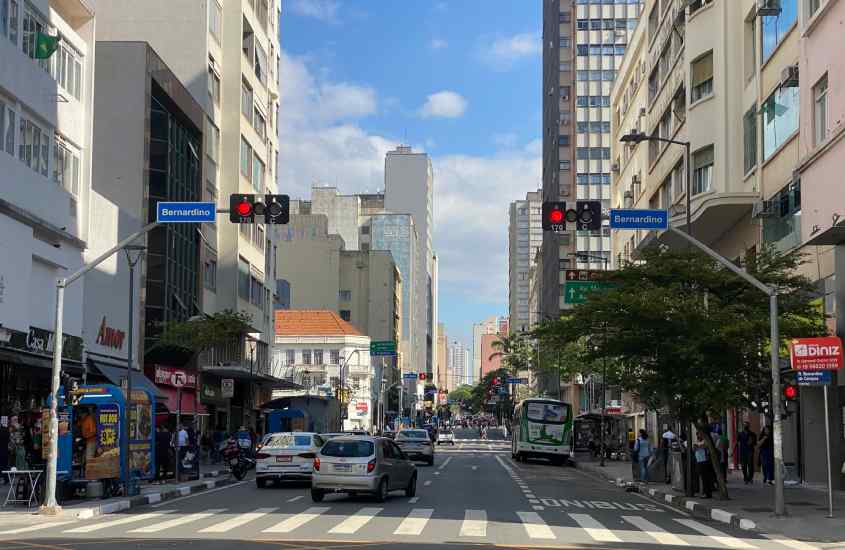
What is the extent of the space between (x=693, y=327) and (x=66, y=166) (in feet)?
71.3

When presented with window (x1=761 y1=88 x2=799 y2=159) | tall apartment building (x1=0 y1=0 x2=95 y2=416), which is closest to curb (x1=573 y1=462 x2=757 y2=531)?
window (x1=761 y1=88 x2=799 y2=159)

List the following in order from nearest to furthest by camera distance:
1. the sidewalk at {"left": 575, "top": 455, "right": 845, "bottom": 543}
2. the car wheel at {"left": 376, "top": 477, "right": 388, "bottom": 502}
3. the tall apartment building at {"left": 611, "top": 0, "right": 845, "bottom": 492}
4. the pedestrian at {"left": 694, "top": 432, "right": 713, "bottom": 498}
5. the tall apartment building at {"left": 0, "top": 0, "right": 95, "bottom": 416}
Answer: the sidewalk at {"left": 575, "top": 455, "right": 845, "bottom": 543} < the car wheel at {"left": 376, "top": 477, "right": 388, "bottom": 502} < the pedestrian at {"left": 694, "top": 432, "right": 713, "bottom": 498} < the tall apartment building at {"left": 611, "top": 0, "right": 845, "bottom": 492} < the tall apartment building at {"left": 0, "top": 0, "right": 95, "bottom": 416}

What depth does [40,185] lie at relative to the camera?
110 feet

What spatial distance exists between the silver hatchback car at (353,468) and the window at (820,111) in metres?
13.9

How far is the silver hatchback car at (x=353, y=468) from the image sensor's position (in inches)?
971

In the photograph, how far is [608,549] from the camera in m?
16.0

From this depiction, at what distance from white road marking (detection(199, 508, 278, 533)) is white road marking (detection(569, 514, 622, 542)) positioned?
20.1 feet

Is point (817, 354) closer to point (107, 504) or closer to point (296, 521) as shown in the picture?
point (296, 521)

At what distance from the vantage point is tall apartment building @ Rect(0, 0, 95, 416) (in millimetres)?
30875

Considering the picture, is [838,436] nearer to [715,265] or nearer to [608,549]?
[715,265]

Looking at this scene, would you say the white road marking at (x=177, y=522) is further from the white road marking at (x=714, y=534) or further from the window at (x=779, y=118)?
the window at (x=779, y=118)

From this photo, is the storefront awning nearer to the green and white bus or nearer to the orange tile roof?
the green and white bus

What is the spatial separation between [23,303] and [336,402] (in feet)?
153

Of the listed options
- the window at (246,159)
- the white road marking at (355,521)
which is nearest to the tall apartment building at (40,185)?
the white road marking at (355,521)
